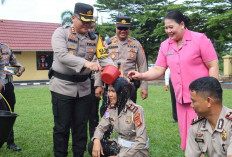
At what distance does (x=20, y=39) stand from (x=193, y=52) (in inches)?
837

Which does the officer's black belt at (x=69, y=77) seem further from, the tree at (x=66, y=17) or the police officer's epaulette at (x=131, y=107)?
the tree at (x=66, y=17)

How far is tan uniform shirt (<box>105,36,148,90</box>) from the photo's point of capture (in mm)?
4723

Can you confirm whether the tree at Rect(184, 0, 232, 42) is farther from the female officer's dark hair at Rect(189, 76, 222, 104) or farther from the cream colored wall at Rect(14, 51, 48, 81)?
the female officer's dark hair at Rect(189, 76, 222, 104)

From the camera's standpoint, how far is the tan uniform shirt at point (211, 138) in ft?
7.82

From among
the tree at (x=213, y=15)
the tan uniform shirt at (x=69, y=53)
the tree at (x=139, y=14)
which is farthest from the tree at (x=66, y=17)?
the tan uniform shirt at (x=69, y=53)

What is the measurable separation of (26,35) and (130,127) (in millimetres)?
21648

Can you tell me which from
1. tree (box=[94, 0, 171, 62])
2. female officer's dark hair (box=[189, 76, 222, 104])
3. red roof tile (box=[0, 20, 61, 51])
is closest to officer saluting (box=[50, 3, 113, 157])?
female officer's dark hair (box=[189, 76, 222, 104])

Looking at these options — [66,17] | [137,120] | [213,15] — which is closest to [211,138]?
[137,120]

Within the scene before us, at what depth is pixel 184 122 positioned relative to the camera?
3.27 m

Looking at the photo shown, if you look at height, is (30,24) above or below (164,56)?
above

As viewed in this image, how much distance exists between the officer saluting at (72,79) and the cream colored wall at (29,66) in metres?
20.1

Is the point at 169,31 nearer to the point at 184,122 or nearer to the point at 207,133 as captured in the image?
the point at 184,122

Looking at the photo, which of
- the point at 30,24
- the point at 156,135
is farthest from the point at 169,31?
the point at 30,24

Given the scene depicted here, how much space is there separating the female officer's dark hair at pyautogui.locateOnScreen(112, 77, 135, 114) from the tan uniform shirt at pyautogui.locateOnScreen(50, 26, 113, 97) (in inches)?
19.6
